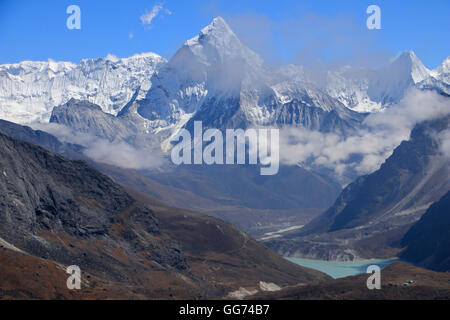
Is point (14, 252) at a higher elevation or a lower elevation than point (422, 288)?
higher

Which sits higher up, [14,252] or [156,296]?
[14,252]

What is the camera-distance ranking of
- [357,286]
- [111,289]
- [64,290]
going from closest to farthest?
1. [64,290]
2. [111,289]
3. [357,286]
